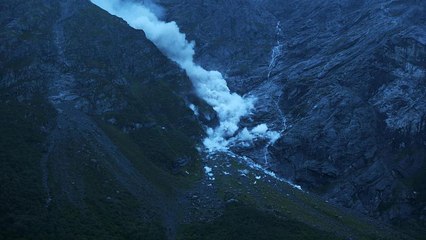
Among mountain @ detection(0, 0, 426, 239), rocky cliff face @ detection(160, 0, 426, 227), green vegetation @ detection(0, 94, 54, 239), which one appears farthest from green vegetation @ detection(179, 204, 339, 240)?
green vegetation @ detection(0, 94, 54, 239)

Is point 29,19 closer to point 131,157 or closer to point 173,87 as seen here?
point 173,87

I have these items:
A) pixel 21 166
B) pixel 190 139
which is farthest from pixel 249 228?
pixel 190 139

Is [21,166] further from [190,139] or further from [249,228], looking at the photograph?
[190,139]

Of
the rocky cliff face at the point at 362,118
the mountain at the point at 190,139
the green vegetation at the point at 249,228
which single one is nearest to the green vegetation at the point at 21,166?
the mountain at the point at 190,139

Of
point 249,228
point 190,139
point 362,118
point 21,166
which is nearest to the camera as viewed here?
point 21,166

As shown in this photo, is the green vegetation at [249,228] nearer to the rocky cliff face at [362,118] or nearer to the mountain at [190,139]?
the mountain at [190,139]

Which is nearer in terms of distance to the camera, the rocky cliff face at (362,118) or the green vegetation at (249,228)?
the green vegetation at (249,228)

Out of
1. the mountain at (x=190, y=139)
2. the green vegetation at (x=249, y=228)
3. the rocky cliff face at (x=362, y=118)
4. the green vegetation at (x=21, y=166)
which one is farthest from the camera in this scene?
the rocky cliff face at (x=362, y=118)

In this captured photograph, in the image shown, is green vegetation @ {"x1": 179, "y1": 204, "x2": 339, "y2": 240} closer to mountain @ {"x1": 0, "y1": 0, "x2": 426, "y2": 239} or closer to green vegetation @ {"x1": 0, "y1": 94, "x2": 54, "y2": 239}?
mountain @ {"x1": 0, "y1": 0, "x2": 426, "y2": 239}
